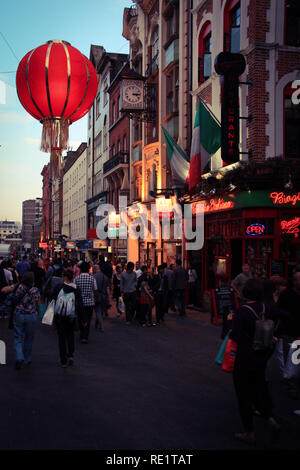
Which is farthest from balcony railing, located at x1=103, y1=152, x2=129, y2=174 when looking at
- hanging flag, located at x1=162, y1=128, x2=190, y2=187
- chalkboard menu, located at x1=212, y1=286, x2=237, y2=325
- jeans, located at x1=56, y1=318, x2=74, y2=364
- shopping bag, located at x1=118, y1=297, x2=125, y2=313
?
jeans, located at x1=56, y1=318, x2=74, y2=364

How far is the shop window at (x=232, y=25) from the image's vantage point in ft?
54.2

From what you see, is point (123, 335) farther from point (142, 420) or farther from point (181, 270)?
point (142, 420)

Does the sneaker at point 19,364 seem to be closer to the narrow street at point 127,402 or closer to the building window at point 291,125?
the narrow street at point 127,402

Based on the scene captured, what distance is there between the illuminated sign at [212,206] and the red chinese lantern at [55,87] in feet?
24.0

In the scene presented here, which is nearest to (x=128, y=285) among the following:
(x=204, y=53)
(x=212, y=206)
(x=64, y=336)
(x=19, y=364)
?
(x=212, y=206)

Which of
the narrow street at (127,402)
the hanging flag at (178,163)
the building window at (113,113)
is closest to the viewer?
the narrow street at (127,402)

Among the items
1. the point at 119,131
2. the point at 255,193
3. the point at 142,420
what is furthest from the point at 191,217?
the point at 119,131

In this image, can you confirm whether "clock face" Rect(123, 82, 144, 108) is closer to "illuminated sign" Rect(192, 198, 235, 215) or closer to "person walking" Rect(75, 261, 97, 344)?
"illuminated sign" Rect(192, 198, 235, 215)

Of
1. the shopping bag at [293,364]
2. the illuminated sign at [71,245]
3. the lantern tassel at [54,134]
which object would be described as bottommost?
the shopping bag at [293,364]

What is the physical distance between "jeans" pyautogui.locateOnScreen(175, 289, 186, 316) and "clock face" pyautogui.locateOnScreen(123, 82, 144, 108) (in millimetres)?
13633

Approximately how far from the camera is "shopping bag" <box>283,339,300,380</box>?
23.6ft

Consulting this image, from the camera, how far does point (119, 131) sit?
37.3m

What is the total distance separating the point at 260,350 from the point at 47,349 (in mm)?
6299

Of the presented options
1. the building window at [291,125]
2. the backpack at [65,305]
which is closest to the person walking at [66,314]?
the backpack at [65,305]
